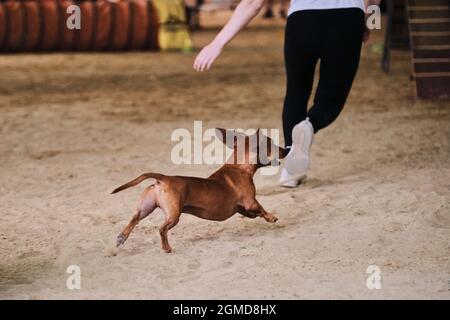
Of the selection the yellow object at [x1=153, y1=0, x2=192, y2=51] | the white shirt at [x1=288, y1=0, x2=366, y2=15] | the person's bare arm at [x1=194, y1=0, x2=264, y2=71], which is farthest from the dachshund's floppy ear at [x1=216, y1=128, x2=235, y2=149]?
the yellow object at [x1=153, y1=0, x2=192, y2=51]

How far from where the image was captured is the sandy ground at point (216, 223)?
3273mm

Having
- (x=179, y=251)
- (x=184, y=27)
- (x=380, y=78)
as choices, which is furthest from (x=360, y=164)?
(x=184, y=27)

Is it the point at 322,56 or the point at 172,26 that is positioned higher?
the point at 322,56

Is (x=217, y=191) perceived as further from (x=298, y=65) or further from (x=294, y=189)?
(x=294, y=189)

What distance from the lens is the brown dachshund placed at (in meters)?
3.50

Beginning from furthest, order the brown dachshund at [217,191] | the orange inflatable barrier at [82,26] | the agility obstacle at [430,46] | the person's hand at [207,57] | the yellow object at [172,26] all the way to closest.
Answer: the yellow object at [172,26] → the orange inflatable barrier at [82,26] → the agility obstacle at [430,46] → the person's hand at [207,57] → the brown dachshund at [217,191]

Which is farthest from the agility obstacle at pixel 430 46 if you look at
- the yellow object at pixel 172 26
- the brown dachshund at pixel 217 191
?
the brown dachshund at pixel 217 191

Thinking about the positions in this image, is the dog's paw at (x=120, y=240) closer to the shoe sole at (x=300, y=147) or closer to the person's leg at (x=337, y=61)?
the shoe sole at (x=300, y=147)

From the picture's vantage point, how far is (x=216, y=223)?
4133mm

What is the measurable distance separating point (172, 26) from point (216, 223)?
941 cm

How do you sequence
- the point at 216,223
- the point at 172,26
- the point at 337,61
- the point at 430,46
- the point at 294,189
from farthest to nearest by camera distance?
the point at 172,26, the point at 430,46, the point at 294,189, the point at 337,61, the point at 216,223

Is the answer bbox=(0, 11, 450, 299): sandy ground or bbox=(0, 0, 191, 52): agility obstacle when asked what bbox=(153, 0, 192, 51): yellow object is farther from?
bbox=(0, 11, 450, 299): sandy ground

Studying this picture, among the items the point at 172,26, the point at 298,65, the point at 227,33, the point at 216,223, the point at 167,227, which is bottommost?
the point at 216,223

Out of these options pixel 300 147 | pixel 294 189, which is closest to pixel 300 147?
pixel 300 147
